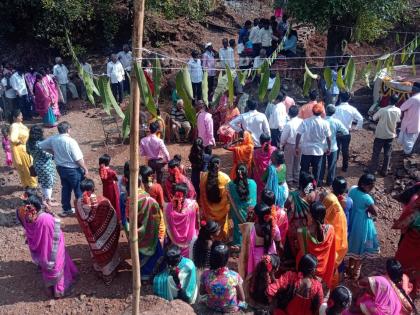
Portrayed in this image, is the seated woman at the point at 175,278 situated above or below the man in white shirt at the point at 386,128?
below

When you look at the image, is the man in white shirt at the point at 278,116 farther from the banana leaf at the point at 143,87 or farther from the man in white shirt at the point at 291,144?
the banana leaf at the point at 143,87

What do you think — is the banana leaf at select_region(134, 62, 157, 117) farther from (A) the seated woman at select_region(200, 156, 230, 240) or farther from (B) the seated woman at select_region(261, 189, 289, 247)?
(A) the seated woman at select_region(200, 156, 230, 240)

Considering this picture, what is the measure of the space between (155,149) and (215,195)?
188 centimetres

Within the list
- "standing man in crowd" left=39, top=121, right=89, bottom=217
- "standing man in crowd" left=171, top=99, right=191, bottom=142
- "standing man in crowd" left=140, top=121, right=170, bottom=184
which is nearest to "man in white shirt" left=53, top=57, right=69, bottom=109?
"standing man in crowd" left=171, top=99, right=191, bottom=142

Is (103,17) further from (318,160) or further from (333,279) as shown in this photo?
(333,279)

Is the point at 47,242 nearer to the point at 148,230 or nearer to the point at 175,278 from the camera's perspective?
A: the point at 148,230

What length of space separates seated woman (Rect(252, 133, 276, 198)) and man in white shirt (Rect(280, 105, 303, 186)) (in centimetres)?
97

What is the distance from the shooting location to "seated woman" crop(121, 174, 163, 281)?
19.6ft

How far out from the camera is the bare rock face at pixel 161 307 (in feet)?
15.3

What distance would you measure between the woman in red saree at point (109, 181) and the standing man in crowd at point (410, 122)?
590cm

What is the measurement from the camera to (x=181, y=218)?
6.13 meters

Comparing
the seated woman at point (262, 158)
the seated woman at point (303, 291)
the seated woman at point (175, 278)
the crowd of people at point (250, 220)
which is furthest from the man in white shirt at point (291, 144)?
the seated woman at point (303, 291)

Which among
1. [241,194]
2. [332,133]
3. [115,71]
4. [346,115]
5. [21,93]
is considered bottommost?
[241,194]

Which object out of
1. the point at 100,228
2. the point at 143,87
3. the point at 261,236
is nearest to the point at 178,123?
the point at 100,228
